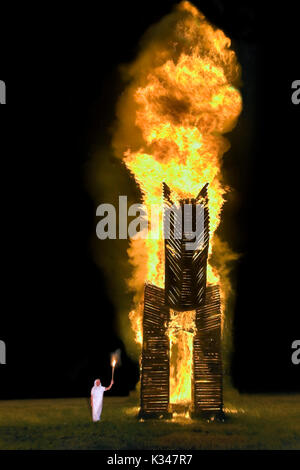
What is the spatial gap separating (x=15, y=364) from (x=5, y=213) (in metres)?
5.20

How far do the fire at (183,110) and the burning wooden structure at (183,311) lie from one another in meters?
0.75

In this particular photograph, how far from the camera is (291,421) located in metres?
12.6

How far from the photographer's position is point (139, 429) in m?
11.4

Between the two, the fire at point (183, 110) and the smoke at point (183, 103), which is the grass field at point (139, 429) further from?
the smoke at point (183, 103)

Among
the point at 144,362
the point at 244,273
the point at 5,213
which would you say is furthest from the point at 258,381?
the point at 5,213

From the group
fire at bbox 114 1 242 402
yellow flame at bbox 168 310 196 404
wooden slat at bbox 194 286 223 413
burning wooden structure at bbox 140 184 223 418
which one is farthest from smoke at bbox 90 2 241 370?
wooden slat at bbox 194 286 223 413

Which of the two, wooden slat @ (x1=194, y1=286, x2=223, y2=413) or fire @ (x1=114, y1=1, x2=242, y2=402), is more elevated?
fire @ (x1=114, y1=1, x2=242, y2=402)

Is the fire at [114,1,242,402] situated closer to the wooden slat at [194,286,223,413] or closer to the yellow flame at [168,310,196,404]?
the yellow flame at [168,310,196,404]

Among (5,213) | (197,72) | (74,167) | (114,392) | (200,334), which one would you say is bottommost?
(114,392)

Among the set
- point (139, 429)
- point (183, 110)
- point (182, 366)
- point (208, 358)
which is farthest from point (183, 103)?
point (139, 429)

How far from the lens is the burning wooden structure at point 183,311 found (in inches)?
490

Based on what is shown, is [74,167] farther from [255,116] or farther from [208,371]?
[208,371]

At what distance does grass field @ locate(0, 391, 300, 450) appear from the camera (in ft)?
32.1

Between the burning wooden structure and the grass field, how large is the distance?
0.57 m
